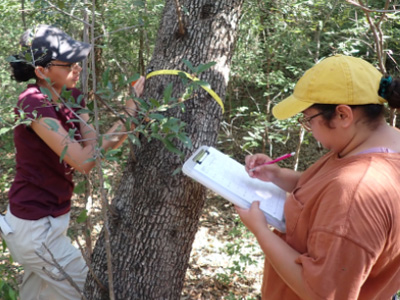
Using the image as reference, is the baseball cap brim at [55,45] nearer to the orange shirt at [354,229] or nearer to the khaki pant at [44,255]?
the khaki pant at [44,255]

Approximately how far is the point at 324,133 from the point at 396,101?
258 mm

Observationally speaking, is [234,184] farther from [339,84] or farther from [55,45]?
[55,45]

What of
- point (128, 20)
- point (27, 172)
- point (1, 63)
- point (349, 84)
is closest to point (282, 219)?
point (349, 84)

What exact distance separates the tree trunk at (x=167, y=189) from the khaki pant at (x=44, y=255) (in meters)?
0.14

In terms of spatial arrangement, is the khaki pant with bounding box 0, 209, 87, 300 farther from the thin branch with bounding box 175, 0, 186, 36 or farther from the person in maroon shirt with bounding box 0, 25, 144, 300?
the thin branch with bounding box 175, 0, 186, 36

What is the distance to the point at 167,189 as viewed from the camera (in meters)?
2.01

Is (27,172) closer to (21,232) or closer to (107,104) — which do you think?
(21,232)

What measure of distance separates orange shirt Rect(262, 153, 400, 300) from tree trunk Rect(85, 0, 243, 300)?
0.83m

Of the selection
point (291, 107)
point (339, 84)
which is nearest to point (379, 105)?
point (339, 84)

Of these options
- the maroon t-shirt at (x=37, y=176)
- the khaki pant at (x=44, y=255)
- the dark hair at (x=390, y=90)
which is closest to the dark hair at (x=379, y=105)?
the dark hair at (x=390, y=90)

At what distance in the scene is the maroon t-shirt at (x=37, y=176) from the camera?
6.76 ft

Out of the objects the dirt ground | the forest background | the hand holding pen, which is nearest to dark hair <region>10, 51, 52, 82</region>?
the forest background

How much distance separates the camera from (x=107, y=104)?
66.7 inches

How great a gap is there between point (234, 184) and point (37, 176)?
3.53 ft
